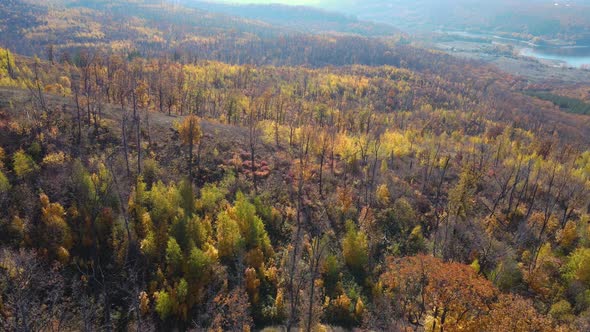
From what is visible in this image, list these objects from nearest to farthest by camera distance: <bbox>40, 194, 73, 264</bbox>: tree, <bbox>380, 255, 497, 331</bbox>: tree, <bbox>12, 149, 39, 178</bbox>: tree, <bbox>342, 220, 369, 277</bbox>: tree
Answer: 1. <bbox>380, 255, 497, 331</bbox>: tree
2. <bbox>40, 194, 73, 264</bbox>: tree
3. <bbox>12, 149, 39, 178</bbox>: tree
4. <bbox>342, 220, 369, 277</bbox>: tree

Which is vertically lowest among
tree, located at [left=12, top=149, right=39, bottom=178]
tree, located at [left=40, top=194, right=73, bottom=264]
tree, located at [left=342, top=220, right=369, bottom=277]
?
tree, located at [left=342, top=220, right=369, bottom=277]

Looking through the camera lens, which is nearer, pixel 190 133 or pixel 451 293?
pixel 451 293

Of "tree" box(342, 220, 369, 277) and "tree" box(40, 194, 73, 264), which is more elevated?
"tree" box(40, 194, 73, 264)

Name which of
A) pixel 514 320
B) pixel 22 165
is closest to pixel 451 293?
pixel 514 320

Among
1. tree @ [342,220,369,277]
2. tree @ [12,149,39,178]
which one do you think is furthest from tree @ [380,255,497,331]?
tree @ [12,149,39,178]

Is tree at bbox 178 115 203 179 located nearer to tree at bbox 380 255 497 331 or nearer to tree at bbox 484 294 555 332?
tree at bbox 380 255 497 331

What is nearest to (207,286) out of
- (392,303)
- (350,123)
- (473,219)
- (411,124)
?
(392,303)

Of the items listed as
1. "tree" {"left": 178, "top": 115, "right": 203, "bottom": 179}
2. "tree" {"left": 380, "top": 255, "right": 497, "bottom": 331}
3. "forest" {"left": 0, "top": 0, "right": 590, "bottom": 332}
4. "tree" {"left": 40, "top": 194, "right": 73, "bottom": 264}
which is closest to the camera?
"tree" {"left": 380, "top": 255, "right": 497, "bottom": 331}

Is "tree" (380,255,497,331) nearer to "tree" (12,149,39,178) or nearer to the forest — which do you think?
Answer: the forest

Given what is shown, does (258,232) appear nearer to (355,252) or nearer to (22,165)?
(355,252)

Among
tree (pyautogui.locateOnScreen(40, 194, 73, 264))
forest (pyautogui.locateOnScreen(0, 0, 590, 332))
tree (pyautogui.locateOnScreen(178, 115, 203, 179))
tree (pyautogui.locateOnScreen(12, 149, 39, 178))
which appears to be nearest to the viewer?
forest (pyautogui.locateOnScreen(0, 0, 590, 332))

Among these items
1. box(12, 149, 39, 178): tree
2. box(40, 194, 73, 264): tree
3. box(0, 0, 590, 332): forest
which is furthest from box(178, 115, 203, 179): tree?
box(40, 194, 73, 264): tree

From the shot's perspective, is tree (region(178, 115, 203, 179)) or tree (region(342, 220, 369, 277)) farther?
tree (region(178, 115, 203, 179))
